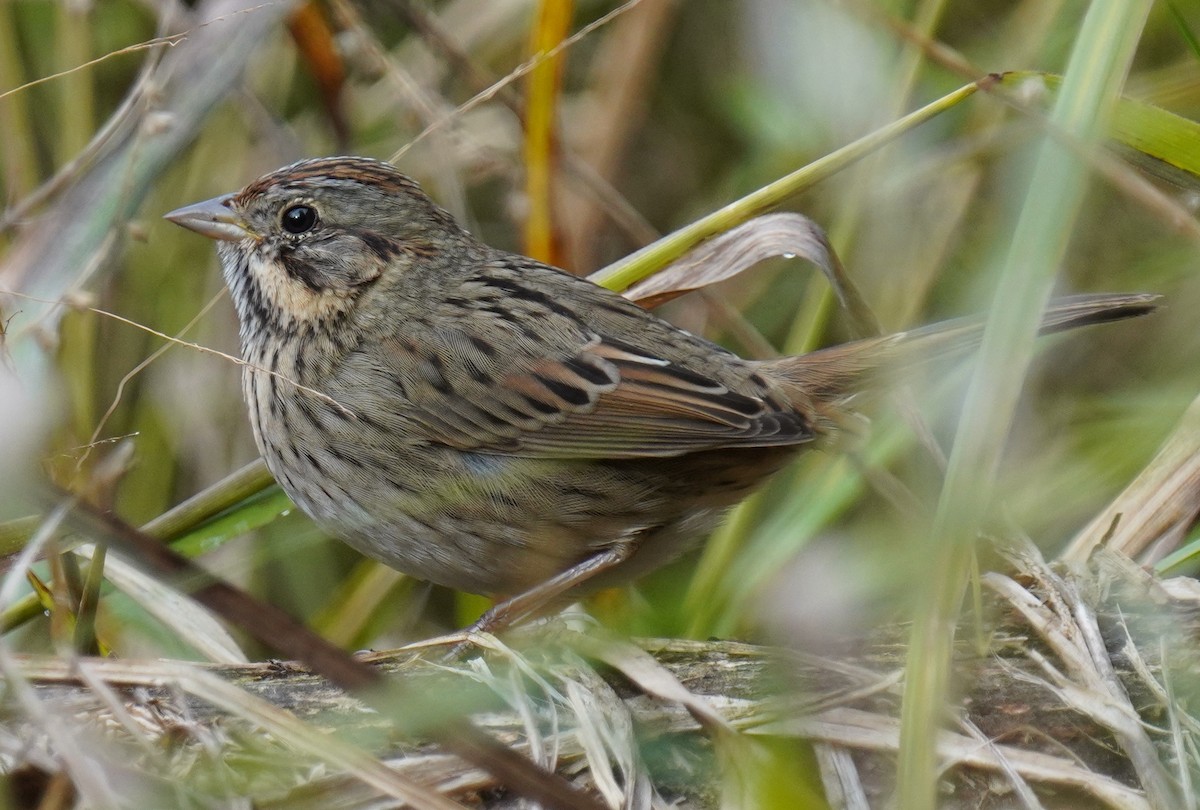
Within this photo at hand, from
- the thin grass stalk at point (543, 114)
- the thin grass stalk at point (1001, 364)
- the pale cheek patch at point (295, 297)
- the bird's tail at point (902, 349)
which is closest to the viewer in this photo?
the thin grass stalk at point (1001, 364)

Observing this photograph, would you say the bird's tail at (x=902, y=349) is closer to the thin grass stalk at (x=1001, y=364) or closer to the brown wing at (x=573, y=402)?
the brown wing at (x=573, y=402)

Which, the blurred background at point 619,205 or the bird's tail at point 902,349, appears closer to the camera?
the bird's tail at point 902,349

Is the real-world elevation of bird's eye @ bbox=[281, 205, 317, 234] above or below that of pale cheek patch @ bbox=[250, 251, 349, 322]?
above

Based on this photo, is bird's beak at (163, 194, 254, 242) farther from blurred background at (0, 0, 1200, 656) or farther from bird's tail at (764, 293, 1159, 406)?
bird's tail at (764, 293, 1159, 406)

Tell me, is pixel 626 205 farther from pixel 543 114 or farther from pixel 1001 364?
pixel 1001 364

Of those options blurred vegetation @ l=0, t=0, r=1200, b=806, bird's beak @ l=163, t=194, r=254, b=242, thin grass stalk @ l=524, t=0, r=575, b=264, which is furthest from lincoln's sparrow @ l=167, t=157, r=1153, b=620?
thin grass stalk @ l=524, t=0, r=575, b=264

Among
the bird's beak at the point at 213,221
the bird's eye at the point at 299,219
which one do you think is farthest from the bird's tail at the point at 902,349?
the bird's beak at the point at 213,221

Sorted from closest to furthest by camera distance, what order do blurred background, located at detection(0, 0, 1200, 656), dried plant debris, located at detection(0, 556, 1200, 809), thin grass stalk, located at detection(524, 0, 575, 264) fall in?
dried plant debris, located at detection(0, 556, 1200, 809)
blurred background, located at detection(0, 0, 1200, 656)
thin grass stalk, located at detection(524, 0, 575, 264)
